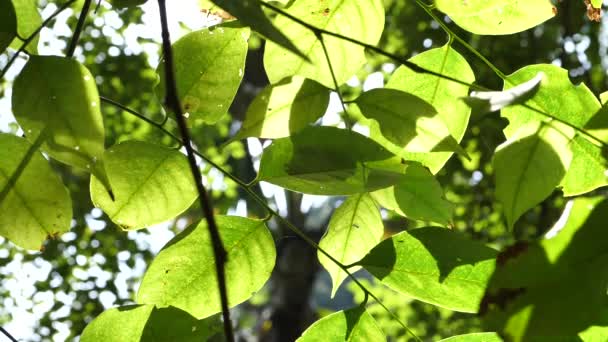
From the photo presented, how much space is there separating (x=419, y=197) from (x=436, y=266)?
1.7 inches

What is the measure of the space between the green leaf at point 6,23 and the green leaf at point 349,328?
0.20 metres

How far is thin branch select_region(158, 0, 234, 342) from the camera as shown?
0.28 meters

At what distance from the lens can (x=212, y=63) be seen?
40cm

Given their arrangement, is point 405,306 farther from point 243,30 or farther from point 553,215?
point 243,30

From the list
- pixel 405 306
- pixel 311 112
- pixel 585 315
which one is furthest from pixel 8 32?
pixel 405 306

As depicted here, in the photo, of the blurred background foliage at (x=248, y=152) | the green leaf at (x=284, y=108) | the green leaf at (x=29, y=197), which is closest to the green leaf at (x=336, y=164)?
the green leaf at (x=284, y=108)

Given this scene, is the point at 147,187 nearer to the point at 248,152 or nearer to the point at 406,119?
the point at 406,119

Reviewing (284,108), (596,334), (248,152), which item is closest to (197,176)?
(284,108)

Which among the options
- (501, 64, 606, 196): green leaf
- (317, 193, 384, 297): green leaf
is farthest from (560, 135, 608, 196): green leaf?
(317, 193, 384, 297): green leaf

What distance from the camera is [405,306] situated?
367 centimetres

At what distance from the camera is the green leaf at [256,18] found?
289 mm

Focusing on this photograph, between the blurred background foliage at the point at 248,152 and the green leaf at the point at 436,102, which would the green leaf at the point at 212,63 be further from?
the blurred background foliage at the point at 248,152

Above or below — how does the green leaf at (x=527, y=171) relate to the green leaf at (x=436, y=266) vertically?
above

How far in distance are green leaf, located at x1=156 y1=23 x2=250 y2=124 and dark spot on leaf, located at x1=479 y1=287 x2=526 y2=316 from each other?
18cm
